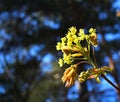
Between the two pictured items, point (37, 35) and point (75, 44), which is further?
point (37, 35)

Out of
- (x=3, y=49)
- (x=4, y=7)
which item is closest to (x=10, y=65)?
(x=3, y=49)

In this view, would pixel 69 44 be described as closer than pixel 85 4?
Yes

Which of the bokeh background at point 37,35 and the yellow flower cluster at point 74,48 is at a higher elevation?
the bokeh background at point 37,35

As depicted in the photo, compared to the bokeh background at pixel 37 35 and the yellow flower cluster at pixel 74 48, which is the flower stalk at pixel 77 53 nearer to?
the yellow flower cluster at pixel 74 48

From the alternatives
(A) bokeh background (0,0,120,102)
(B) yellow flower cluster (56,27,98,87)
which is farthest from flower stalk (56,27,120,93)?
(A) bokeh background (0,0,120,102)

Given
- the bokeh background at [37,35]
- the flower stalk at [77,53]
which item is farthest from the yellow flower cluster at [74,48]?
the bokeh background at [37,35]

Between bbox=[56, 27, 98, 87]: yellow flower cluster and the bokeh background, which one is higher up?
the bokeh background

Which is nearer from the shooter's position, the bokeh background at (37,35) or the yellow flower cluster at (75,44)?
the yellow flower cluster at (75,44)

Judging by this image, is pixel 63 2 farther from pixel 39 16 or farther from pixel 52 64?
pixel 52 64

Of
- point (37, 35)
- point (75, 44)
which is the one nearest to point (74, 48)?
point (75, 44)

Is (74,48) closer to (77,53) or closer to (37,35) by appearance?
(77,53)

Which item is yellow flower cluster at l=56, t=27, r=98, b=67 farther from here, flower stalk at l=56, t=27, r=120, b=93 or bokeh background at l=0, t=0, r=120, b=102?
bokeh background at l=0, t=0, r=120, b=102
